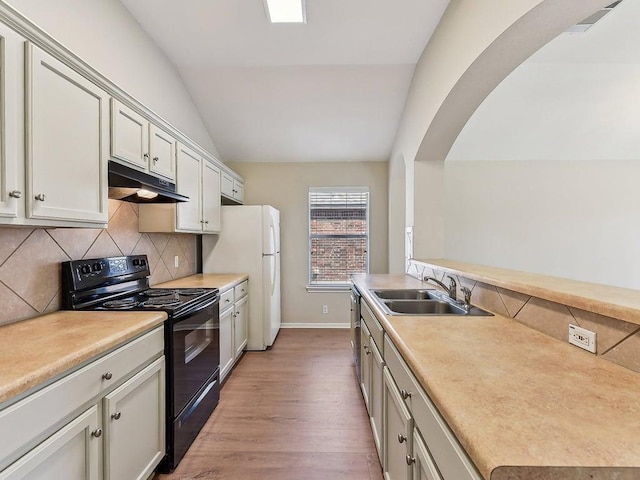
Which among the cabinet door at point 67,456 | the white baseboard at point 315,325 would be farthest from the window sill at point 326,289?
the cabinet door at point 67,456

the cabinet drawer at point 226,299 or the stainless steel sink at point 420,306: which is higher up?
the stainless steel sink at point 420,306

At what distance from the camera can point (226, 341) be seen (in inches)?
119

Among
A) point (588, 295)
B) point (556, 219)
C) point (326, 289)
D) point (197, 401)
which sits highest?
point (556, 219)

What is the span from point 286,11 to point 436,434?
2785mm

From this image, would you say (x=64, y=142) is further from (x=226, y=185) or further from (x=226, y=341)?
(x=226, y=185)

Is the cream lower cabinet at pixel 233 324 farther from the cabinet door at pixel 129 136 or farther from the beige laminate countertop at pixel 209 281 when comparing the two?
the cabinet door at pixel 129 136

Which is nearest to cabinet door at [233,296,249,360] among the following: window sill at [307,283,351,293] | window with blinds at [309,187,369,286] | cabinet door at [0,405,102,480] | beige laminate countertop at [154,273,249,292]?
beige laminate countertop at [154,273,249,292]

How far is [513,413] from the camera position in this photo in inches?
29.7

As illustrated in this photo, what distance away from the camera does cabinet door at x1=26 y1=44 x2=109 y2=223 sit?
52.4 inches

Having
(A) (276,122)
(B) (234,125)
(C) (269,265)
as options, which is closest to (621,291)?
(C) (269,265)

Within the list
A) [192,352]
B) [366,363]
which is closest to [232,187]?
[192,352]

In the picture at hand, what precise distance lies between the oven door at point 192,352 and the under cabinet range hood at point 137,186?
0.82 m

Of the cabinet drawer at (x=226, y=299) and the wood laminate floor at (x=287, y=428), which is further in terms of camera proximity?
the cabinet drawer at (x=226, y=299)

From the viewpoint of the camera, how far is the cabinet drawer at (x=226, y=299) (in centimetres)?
290
